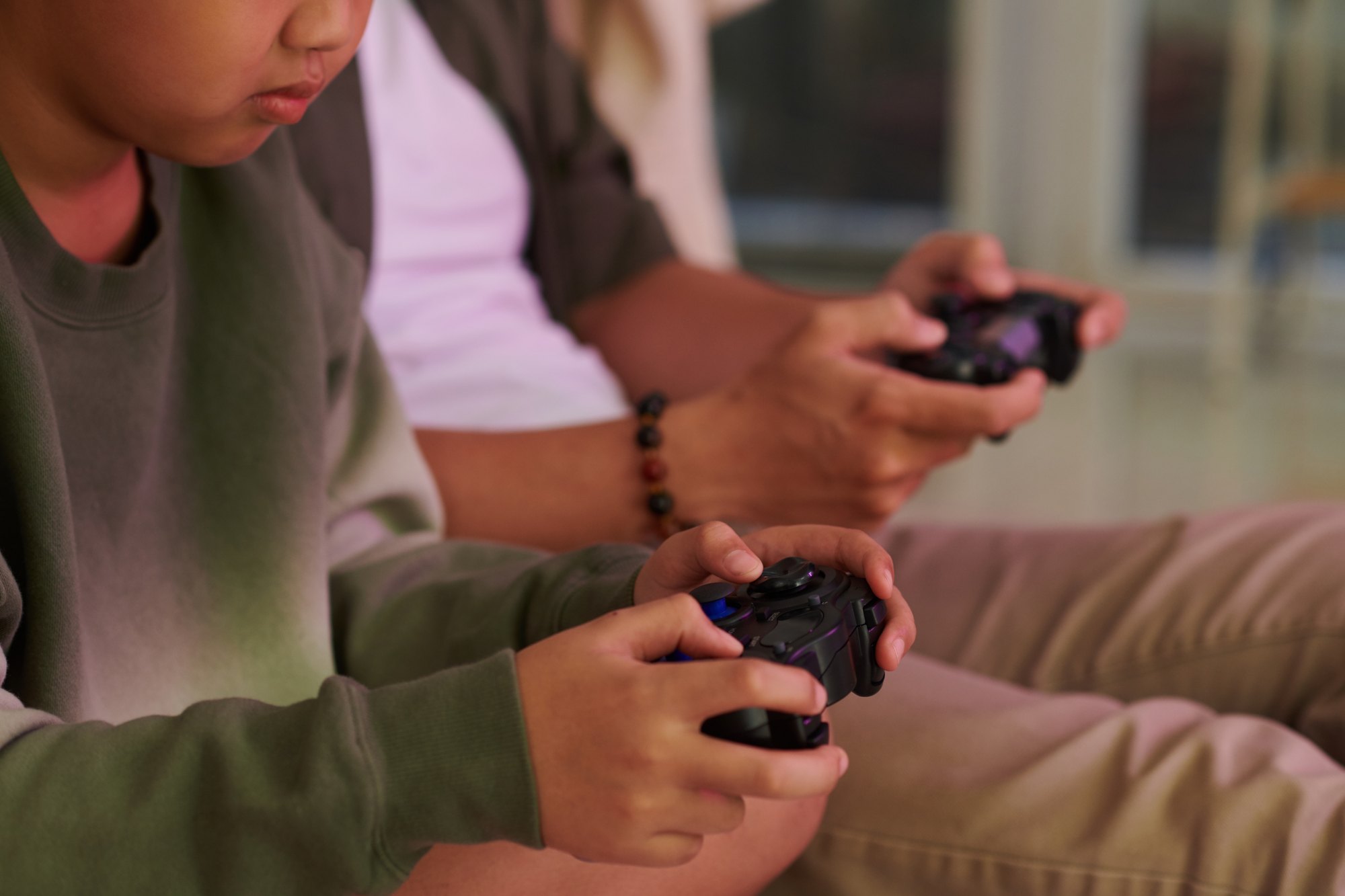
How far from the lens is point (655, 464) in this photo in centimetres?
71

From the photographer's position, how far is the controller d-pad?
0.40 m

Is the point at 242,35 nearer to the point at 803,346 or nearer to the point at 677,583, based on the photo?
the point at 677,583

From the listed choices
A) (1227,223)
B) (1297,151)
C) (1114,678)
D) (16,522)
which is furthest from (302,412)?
(1297,151)

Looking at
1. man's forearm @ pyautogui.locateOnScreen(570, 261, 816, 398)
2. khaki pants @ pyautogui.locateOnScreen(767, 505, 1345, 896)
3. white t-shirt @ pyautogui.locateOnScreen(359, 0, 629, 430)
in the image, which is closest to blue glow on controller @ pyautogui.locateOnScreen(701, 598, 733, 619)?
khaki pants @ pyautogui.locateOnScreen(767, 505, 1345, 896)

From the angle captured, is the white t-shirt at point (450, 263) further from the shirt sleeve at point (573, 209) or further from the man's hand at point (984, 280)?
the man's hand at point (984, 280)

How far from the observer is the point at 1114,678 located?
656 millimetres

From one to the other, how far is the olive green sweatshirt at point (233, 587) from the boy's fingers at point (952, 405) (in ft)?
0.67

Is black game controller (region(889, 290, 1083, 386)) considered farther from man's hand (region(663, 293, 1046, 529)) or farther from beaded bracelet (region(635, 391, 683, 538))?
beaded bracelet (region(635, 391, 683, 538))

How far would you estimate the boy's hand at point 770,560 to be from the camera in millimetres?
407

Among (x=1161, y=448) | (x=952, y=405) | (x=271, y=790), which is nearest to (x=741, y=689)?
(x=271, y=790)

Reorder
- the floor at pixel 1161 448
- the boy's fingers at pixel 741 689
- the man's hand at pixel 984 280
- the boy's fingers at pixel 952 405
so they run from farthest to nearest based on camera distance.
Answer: the floor at pixel 1161 448 → the man's hand at pixel 984 280 → the boy's fingers at pixel 952 405 → the boy's fingers at pixel 741 689

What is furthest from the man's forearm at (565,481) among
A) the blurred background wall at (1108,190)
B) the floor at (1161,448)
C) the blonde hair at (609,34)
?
the blurred background wall at (1108,190)

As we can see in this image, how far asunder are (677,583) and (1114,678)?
0.99 ft

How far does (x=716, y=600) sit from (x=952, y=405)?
0.30 metres
